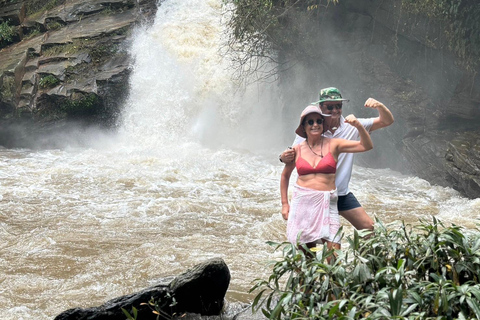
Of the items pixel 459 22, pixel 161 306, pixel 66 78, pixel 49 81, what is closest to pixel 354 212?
pixel 161 306

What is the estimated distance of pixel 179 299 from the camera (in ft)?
13.5

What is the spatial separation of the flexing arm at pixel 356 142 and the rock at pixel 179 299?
4.44ft

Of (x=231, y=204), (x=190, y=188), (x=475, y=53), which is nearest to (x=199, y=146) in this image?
(x=190, y=188)

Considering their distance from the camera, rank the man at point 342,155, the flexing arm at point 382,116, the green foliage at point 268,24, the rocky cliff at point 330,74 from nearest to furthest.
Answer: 1. the flexing arm at point 382,116
2. the man at point 342,155
3. the rocky cliff at point 330,74
4. the green foliage at point 268,24

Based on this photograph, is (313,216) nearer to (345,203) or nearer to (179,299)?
(345,203)

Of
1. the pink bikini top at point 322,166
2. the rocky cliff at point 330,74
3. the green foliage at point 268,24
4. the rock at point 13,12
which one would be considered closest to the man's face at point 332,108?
the pink bikini top at point 322,166

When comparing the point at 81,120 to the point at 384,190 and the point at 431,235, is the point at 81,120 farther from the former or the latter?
the point at 431,235

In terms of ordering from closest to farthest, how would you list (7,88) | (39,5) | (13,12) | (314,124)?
(314,124) → (7,88) → (13,12) → (39,5)

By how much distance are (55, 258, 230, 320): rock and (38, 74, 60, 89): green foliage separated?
1175 centimetres

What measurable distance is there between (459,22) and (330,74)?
380cm

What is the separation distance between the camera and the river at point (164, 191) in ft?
18.9

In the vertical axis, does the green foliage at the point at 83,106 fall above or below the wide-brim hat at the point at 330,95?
below

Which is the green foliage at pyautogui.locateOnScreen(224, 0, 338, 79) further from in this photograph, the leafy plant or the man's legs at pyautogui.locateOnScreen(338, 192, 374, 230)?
the leafy plant

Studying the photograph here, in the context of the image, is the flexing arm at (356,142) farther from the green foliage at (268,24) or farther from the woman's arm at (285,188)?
the green foliage at (268,24)
